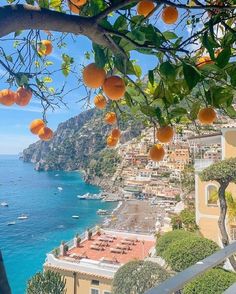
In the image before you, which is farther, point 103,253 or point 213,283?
point 103,253

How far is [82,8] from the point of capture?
0.74 m

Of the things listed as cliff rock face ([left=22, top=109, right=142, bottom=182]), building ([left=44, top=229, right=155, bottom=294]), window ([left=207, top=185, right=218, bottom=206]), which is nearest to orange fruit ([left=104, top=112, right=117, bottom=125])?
window ([left=207, top=185, right=218, bottom=206])

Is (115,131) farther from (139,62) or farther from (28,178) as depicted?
(28,178)

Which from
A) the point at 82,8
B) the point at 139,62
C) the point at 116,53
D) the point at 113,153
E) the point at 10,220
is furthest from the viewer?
the point at 113,153

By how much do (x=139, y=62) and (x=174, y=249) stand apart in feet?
20.9

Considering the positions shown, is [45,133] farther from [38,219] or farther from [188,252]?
[38,219]

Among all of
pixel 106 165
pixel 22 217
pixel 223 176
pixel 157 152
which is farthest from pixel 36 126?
pixel 106 165

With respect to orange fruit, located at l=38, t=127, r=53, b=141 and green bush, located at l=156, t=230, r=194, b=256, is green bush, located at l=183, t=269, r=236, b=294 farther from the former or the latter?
orange fruit, located at l=38, t=127, r=53, b=141

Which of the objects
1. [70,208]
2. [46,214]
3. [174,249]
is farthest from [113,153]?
[174,249]

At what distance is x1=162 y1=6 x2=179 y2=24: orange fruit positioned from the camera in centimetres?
83

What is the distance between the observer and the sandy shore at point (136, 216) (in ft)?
75.0

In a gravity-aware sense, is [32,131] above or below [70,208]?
above

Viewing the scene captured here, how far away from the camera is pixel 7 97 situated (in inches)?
33.0

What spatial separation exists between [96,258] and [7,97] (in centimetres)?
1170
